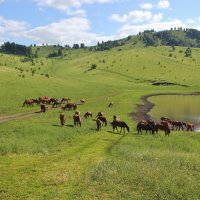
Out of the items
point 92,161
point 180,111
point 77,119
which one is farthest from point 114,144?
point 180,111

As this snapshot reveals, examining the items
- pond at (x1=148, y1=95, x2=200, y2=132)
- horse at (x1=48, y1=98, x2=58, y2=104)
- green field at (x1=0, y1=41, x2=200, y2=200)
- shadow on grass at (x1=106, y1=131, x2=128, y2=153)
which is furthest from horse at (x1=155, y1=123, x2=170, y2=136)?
horse at (x1=48, y1=98, x2=58, y2=104)

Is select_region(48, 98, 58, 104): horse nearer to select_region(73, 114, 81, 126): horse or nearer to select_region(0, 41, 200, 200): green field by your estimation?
select_region(0, 41, 200, 200): green field

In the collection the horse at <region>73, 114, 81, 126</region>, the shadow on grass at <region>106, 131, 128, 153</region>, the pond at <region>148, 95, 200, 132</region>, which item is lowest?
the pond at <region>148, 95, 200, 132</region>

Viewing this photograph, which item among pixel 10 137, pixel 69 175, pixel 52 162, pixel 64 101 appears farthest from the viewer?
→ pixel 64 101

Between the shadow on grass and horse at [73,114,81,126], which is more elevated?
horse at [73,114,81,126]

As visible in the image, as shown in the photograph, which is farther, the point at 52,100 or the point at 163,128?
the point at 52,100

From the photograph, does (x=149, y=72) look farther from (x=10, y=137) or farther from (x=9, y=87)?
(x=10, y=137)

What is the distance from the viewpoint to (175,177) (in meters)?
20.0

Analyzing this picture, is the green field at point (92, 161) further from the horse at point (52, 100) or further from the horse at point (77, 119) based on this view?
the horse at point (52, 100)

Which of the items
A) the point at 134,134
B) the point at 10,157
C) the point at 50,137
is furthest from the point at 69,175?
the point at 134,134

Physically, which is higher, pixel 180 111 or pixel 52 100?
pixel 52 100

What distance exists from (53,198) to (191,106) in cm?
6579

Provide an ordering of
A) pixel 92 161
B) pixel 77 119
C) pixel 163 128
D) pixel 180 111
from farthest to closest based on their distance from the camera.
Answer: pixel 180 111 → pixel 77 119 → pixel 163 128 → pixel 92 161

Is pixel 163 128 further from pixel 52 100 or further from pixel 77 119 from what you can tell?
pixel 52 100
